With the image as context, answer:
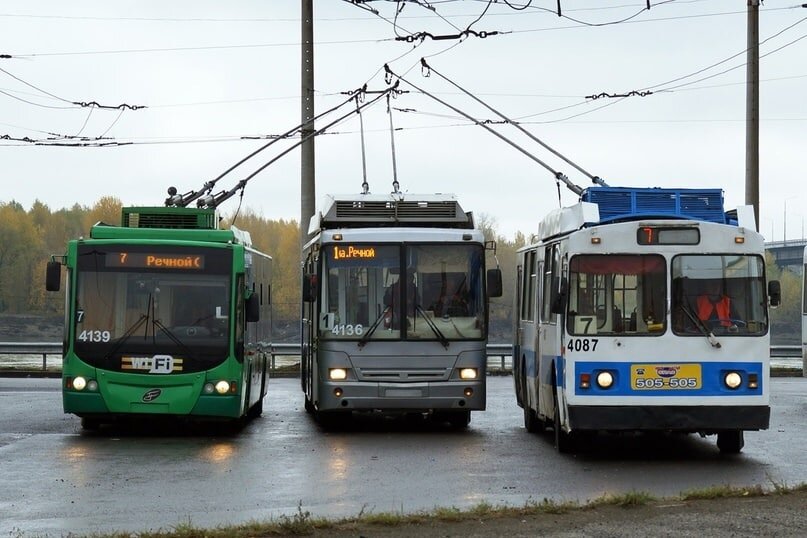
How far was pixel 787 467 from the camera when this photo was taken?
16000 mm

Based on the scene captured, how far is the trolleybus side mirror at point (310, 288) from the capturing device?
2081 centimetres

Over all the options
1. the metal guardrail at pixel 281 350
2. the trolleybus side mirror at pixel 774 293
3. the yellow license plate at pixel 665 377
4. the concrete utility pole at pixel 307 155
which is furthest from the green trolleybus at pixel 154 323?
the metal guardrail at pixel 281 350

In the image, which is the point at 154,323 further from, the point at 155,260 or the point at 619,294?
the point at 619,294

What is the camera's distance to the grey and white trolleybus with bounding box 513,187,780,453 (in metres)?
16.4

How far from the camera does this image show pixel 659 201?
59.1 ft

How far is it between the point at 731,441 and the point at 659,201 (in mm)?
2912

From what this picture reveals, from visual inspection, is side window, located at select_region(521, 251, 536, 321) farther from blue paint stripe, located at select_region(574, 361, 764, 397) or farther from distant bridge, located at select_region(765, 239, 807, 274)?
distant bridge, located at select_region(765, 239, 807, 274)

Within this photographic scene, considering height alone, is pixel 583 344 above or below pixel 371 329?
below

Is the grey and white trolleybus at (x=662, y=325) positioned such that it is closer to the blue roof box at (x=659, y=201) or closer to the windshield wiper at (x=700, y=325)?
the windshield wiper at (x=700, y=325)

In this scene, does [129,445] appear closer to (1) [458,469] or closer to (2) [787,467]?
(1) [458,469]

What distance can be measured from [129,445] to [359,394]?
10.8 feet

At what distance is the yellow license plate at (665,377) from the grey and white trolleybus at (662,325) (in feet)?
0.04

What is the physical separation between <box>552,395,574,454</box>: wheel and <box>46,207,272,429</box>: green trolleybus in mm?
4401

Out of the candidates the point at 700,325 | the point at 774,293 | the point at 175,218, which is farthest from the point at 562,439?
the point at 175,218
